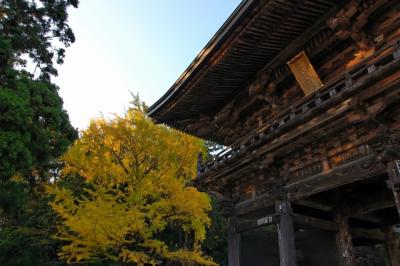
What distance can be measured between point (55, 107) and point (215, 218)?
45.0ft

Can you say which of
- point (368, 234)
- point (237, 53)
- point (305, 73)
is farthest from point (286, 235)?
point (237, 53)

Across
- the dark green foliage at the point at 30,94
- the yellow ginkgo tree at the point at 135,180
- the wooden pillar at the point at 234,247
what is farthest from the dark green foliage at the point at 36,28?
the wooden pillar at the point at 234,247

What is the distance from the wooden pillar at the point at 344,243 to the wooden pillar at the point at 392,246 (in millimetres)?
1746

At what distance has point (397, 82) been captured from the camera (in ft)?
15.4

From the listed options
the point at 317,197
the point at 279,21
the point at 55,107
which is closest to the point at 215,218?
the point at 55,107

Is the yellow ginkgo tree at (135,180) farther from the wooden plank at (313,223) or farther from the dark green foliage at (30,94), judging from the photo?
the wooden plank at (313,223)

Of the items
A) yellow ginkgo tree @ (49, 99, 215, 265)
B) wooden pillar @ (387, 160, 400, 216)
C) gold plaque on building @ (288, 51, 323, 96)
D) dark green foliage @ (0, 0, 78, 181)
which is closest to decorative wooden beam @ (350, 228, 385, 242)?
wooden pillar @ (387, 160, 400, 216)

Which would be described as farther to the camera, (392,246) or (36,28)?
(36,28)

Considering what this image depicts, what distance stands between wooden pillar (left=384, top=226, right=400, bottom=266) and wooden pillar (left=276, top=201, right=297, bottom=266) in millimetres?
3769

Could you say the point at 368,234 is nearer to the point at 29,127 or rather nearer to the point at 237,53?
the point at 237,53

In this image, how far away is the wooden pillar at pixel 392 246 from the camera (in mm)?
8516

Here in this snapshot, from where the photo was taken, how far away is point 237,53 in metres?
7.63

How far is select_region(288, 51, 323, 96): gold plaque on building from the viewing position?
6.83 metres

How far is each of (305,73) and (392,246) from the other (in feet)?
18.3
